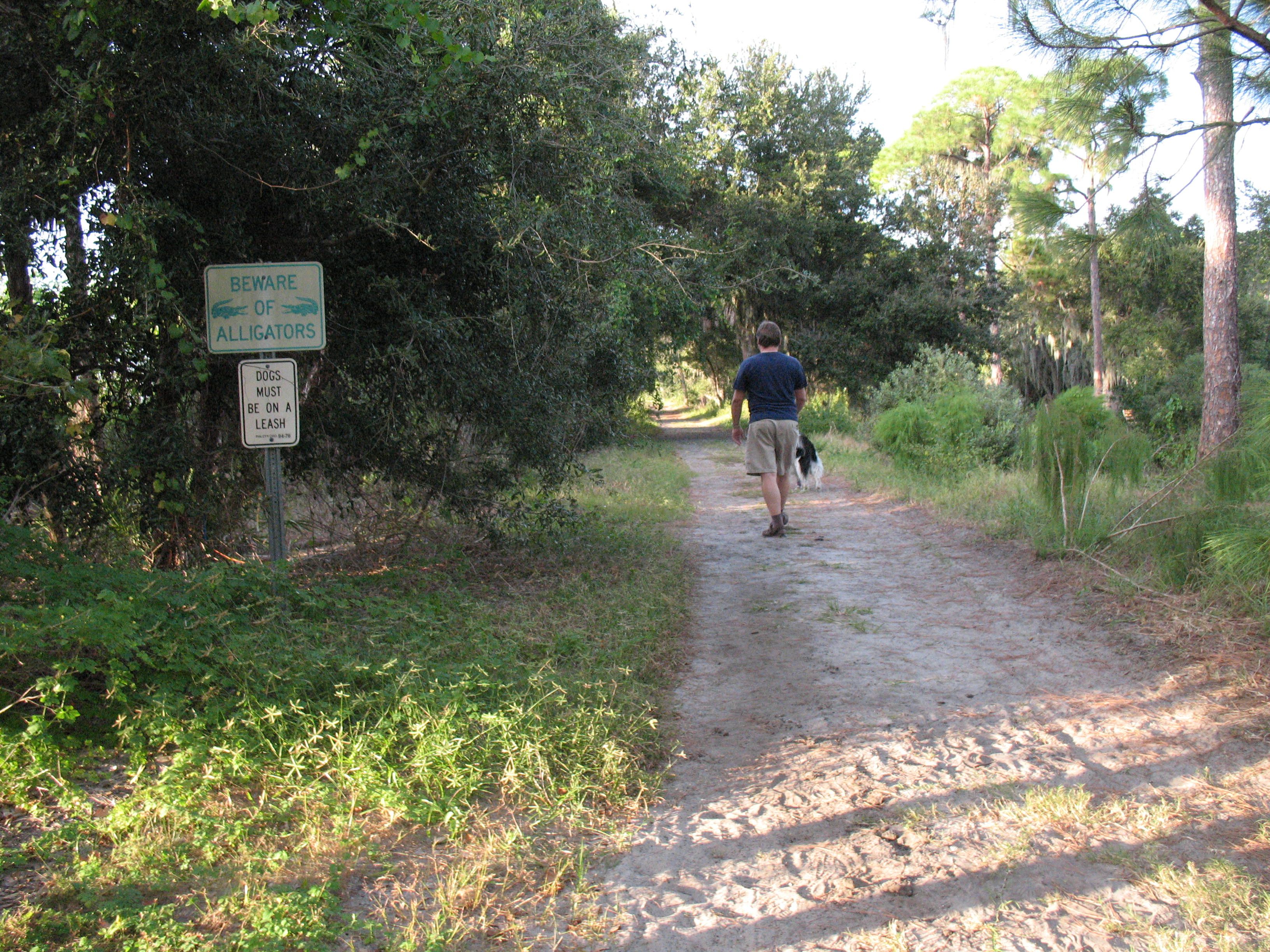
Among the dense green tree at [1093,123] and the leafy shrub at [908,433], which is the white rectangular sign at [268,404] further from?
the leafy shrub at [908,433]

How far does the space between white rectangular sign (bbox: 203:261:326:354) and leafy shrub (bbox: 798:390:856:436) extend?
1861cm

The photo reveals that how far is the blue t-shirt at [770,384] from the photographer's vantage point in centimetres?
941

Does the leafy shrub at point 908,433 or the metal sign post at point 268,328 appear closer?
the metal sign post at point 268,328

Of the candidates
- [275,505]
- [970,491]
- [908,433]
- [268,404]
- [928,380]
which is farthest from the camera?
[928,380]

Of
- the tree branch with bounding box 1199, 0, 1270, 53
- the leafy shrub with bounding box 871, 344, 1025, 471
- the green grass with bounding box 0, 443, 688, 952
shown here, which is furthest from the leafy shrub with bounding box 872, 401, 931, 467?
the green grass with bounding box 0, 443, 688, 952

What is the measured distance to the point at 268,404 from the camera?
212 inches

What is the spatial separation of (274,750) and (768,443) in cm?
639

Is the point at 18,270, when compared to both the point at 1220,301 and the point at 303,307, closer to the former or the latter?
the point at 303,307

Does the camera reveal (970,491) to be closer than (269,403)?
No

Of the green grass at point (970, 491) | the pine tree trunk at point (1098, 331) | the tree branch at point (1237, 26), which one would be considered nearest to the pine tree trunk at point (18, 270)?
the tree branch at point (1237, 26)

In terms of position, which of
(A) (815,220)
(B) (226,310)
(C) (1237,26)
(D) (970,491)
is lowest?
(D) (970,491)

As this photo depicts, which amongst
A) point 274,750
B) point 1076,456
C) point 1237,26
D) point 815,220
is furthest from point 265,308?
point 815,220

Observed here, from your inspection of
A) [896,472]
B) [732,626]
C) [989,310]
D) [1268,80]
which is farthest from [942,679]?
[989,310]

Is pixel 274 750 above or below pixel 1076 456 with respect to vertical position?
below
